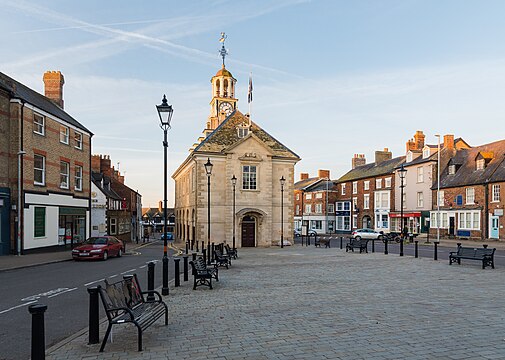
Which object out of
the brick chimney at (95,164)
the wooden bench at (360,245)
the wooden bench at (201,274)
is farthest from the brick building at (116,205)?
the wooden bench at (201,274)

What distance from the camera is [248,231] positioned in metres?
37.4

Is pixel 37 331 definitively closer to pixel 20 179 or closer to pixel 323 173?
pixel 20 179

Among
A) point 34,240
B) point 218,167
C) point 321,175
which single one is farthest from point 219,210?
point 321,175

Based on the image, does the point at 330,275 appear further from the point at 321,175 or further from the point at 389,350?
the point at 321,175

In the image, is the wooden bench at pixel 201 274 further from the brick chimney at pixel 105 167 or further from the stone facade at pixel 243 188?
the brick chimney at pixel 105 167

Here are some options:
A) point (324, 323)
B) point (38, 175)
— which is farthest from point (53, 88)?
point (324, 323)

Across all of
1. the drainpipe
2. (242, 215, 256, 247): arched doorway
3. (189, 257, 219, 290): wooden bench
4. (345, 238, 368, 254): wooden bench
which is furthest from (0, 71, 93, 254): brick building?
(345, 238, 368, 254): wooden bench

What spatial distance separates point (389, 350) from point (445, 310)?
3.65 m

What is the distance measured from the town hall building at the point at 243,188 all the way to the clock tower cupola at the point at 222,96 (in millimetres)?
10393

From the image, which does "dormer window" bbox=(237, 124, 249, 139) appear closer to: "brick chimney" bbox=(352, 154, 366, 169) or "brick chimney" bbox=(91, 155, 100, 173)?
"brick chimney" bbox=(91, 155, 100, 173)

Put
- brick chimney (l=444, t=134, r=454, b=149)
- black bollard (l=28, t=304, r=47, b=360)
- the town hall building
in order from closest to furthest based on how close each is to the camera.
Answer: black bollard (l=28, t=304, r=47, b=360), the town hall building, brick chimney (l=444, t=134, r=454, b=149)

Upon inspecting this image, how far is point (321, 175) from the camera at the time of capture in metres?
81.6

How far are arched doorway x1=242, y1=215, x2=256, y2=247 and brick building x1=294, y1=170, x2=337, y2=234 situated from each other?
31.2 metres

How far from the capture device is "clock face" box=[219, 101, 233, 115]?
4972 cm
